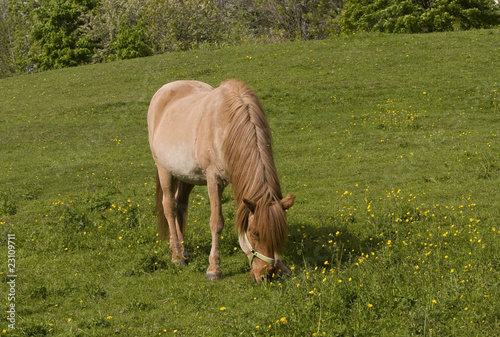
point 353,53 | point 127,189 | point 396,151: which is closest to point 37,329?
point 127,189

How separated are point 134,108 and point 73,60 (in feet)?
80.1

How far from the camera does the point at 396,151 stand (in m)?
15.6

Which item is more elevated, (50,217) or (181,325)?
(181,325)

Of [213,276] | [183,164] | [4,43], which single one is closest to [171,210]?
[183,164]

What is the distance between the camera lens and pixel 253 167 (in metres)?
6.87

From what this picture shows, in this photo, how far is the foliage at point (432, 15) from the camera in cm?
3231

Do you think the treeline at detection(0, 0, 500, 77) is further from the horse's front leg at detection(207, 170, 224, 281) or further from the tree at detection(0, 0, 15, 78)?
the horse's front leg at detection(207, 170, 224, 281)

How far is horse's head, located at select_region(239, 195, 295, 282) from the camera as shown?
6.44 metres

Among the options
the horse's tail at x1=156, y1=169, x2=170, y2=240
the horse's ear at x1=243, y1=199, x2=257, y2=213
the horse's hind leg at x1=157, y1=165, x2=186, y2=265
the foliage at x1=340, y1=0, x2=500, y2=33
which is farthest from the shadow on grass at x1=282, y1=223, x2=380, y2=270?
the foliage at x1=340, y1=0, x2=500, y2=33

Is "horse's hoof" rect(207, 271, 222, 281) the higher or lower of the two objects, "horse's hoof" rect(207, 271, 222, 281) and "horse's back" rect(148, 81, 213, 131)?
the lower

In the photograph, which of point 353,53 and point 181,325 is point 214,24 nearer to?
A: point 353,53

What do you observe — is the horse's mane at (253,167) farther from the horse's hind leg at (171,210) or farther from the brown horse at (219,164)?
the horse's hind leg at (171,210)

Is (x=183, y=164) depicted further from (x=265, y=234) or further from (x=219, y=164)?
(x=265, y=234)

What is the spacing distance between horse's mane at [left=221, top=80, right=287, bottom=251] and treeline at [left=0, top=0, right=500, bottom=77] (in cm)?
2574
